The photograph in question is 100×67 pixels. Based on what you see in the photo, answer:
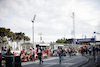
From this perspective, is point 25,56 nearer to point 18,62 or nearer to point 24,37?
point 18,62

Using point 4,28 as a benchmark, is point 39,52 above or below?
below

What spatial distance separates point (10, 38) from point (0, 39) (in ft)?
28.7

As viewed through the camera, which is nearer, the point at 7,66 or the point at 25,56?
the point at 7,66

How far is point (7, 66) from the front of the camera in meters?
6.44

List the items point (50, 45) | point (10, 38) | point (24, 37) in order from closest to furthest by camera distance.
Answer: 1. point (50, 45)
2. point (10, 38)
3. point (24, 37)

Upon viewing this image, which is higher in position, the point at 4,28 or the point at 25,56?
the point at 4,28

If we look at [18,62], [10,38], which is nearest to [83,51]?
[18,62]

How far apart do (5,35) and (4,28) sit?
10.1 ft

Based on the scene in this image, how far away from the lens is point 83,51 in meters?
27.9

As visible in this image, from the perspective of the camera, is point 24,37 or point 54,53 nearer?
point 54,53

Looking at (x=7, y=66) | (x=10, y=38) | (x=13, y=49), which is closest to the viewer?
(x=7, y=66)

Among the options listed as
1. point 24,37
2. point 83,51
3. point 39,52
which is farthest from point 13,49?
point 24,37

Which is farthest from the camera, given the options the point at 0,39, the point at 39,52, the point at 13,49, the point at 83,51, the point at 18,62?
the point at 0,39

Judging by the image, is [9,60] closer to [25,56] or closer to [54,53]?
[25,56]
